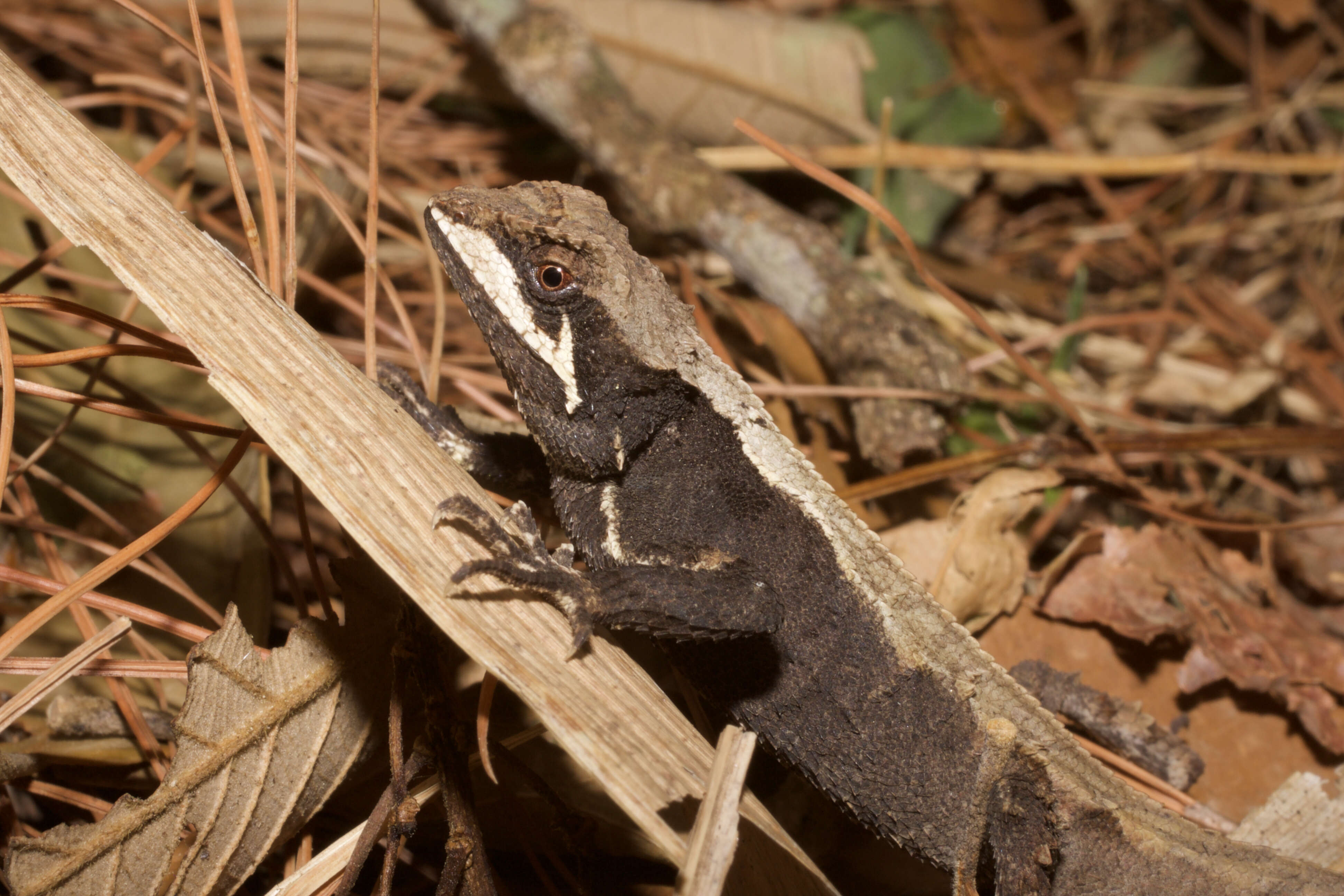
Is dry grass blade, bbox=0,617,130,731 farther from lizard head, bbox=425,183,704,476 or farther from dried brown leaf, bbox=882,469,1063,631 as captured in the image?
dried brown leaf, bbox=882,469,1063,631

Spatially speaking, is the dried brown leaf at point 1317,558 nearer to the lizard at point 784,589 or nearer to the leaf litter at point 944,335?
the leaf litter at point 944,335

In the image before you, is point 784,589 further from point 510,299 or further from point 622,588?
point 510,299

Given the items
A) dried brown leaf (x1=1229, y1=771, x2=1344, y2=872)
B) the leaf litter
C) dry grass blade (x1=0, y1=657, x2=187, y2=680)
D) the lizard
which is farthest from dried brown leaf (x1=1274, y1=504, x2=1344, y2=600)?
dry grass blade (x1=0, y1=657, x2=187, y2=680)

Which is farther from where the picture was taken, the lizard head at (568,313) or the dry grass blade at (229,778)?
the lizard head at (568,313)

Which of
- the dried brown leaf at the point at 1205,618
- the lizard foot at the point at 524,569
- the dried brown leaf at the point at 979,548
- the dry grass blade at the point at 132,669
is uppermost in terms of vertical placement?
the lizard foot at the point at 524,569

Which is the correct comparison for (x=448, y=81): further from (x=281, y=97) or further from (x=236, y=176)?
(x=236, y=176)

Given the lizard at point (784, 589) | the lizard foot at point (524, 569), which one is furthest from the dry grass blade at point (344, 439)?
the lizard at point (784, 589)
